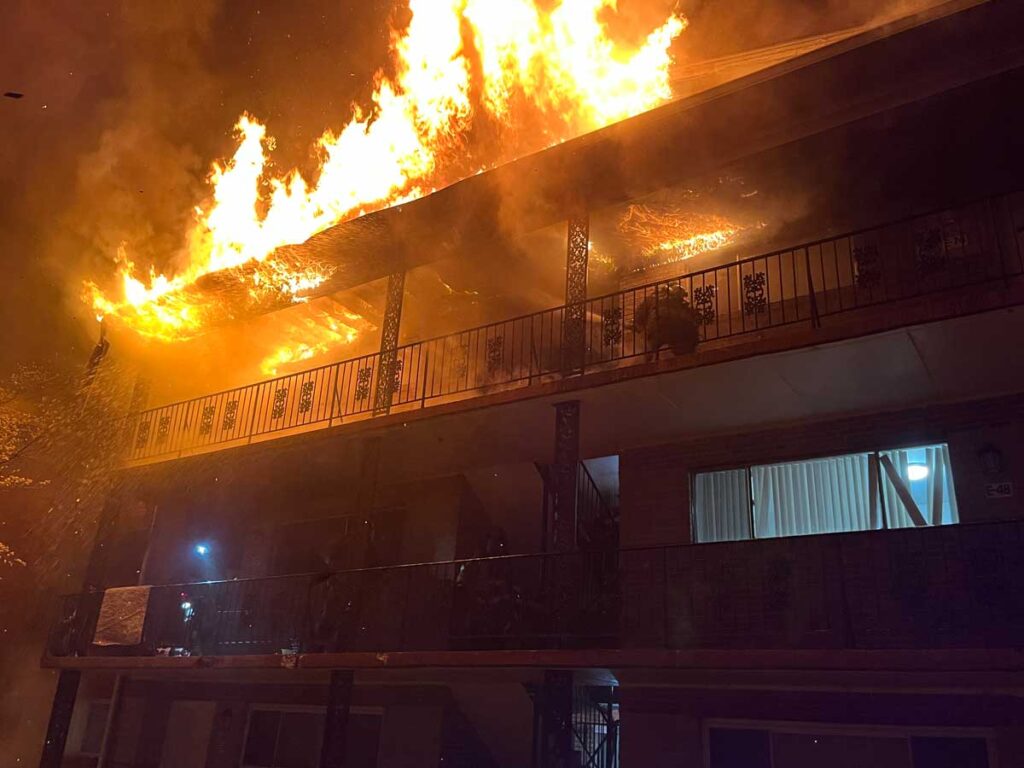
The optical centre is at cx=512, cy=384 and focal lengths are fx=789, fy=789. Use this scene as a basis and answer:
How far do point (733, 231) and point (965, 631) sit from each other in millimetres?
6631

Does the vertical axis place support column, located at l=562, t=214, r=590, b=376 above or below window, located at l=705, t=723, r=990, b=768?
above

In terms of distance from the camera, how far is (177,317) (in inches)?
643

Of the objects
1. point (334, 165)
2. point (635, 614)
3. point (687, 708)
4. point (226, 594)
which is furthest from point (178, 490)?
point (687, 708)

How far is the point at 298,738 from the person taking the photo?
1385 cm

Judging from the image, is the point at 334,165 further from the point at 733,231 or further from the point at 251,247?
the point at 733,231

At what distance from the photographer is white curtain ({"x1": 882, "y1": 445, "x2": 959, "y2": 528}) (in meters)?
9.10

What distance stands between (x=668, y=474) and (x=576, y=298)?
282 centimetres

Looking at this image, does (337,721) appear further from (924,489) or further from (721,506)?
(924,489)

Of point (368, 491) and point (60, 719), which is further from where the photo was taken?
point (60, 719)

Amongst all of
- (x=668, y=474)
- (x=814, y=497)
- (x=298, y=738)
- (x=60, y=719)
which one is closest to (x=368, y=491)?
(x=668, y=474)

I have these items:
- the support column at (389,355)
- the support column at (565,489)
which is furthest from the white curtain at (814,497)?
the support column at (389,355)

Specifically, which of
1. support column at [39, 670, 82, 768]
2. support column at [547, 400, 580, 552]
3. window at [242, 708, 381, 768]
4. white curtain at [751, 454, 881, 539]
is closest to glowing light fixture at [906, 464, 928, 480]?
white curtain at [751, 454, 881, 539]

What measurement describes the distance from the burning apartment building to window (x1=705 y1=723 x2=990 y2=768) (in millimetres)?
33

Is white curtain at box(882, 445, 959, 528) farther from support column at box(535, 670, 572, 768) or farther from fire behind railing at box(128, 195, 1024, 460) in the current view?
support column at box(535, 670, 572, 768)
